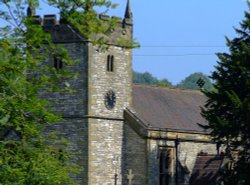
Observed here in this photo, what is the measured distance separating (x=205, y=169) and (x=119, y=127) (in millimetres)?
7090

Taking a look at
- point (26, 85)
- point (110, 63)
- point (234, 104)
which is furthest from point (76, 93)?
point (26, 85)

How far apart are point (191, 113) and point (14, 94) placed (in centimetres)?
3968

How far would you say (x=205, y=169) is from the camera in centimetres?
6419

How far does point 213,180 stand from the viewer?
206 feet

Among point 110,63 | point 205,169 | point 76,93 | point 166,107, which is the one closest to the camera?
point 76,93

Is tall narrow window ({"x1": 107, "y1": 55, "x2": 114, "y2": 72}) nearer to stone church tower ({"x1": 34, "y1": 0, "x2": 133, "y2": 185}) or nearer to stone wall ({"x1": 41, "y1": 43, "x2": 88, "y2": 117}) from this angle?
stone church tower ({"x1": 34, "y1": 0, "x2": 133, "y2": 185})

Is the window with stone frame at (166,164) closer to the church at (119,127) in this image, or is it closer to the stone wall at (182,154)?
Result: the church at (119,127)

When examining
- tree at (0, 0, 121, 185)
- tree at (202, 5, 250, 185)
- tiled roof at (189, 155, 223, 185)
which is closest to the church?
tiled roof at (189, 155, 223, 185)

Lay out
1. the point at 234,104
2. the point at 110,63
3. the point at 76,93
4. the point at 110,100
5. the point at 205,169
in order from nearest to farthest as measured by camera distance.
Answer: the point at 234,104 → the point at 76,93 → the point at 110,100 → the point at 110,63 → the point at 205,169

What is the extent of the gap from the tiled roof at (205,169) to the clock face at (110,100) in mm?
7479

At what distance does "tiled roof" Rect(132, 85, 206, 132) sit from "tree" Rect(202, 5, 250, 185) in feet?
38.2

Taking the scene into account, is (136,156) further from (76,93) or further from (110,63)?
(110,63)

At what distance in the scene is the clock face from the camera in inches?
2335

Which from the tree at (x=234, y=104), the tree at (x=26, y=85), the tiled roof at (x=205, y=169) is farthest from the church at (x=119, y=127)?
the tree at (x=26, y=85)
